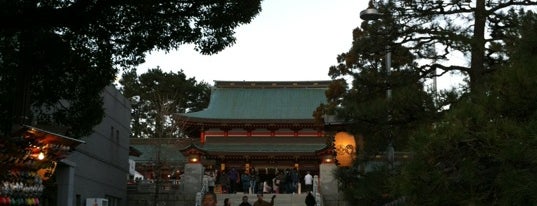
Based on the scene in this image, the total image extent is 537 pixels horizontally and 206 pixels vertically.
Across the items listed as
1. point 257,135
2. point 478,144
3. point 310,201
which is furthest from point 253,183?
point 478,144

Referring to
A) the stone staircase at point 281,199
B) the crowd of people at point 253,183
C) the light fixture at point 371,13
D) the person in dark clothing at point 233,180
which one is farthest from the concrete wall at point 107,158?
the light fixture at point 371,13

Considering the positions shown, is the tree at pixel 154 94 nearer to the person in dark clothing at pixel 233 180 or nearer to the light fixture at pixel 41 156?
the person in dark clothing at pixel 233 180

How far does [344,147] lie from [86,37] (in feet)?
27.8

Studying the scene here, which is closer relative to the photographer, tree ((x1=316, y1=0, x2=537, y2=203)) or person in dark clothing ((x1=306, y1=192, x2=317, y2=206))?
tree ((x1=316, y1=0, x2=537, y2=203))

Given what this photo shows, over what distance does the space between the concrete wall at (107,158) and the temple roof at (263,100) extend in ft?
26.5

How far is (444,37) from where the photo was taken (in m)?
12.0

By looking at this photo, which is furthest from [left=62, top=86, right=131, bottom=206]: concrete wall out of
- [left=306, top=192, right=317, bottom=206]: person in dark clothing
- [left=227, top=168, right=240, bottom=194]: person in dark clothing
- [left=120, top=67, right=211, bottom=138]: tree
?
[left=120, top=67, right=211, bottom=138]: tree

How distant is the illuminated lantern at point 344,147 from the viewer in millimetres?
17172

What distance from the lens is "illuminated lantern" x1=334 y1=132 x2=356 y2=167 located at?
17.2 meters

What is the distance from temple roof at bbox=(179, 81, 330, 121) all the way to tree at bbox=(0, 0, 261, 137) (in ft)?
82.1

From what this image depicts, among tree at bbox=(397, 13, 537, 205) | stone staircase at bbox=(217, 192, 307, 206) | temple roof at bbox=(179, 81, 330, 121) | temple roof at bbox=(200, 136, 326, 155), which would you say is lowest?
stone staircase at bbox=(217, 192, 307, 206)

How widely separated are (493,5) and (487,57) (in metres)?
0.99

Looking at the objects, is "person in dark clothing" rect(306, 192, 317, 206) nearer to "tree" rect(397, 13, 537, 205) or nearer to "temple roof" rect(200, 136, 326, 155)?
"temple roof" rect(200, 136, 326, 155)

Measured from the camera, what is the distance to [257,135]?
3891cm
